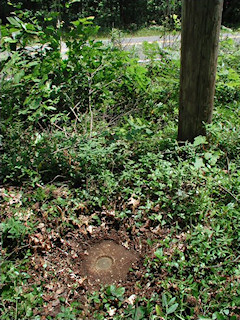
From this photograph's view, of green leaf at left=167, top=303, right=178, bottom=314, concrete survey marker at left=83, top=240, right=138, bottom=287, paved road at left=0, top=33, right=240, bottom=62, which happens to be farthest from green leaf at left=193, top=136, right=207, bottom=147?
paved road at left=0, top=33, right=240, bottom=62

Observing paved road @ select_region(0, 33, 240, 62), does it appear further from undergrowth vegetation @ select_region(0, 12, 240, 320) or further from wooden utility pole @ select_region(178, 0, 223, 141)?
wooden utility pole @ select_region(178, 0, 223, 141)

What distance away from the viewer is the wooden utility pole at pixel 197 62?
305 centimetres

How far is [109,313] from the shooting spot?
7.78 feet

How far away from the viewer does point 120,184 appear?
3.42 meters

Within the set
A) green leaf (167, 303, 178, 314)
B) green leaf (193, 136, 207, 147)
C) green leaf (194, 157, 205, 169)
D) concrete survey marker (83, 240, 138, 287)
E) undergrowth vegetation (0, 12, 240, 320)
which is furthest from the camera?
green leaf (193, 136, 207, 147)

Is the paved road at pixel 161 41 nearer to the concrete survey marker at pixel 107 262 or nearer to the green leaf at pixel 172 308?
the concrete survey marker at pixel 107 262

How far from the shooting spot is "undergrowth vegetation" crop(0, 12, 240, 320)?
2.42m

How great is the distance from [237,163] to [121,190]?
132 centimetres

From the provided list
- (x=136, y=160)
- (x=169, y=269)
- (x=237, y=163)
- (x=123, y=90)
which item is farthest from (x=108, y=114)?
(x=169, y=269)

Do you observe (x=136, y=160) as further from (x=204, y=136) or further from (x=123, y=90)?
(x=123, y=90)

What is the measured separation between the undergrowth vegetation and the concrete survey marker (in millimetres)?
147

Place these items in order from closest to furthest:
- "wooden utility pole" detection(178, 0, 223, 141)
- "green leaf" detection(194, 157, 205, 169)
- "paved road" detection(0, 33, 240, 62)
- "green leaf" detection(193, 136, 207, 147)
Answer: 1. "wooden utility pole" detection(178, 0, 223, 141)
2. "green leaf" detection(194, 157, 205, 169)
3. "green leaf" detection(193, 136, 207, 147)
4. "paved road" detection(0, 33, 240, 62)

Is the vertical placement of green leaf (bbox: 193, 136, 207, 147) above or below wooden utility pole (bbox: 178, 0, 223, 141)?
below

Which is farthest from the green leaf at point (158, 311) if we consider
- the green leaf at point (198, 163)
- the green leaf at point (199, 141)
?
the green leaf at point (199, 141)
